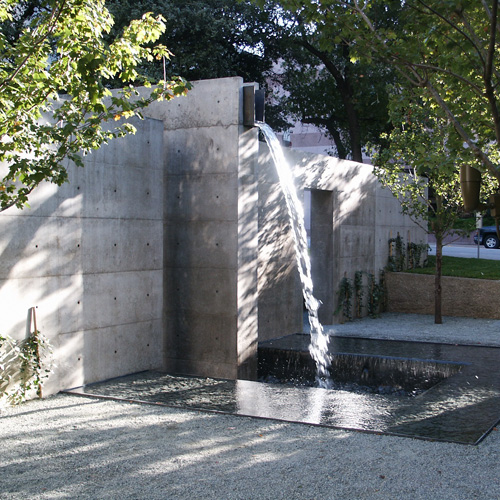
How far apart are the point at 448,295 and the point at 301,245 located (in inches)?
196

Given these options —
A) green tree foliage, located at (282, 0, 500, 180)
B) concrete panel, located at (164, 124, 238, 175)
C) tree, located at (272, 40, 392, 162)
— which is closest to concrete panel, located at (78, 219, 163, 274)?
concrete panel, located at (164, 124, 238, 175)

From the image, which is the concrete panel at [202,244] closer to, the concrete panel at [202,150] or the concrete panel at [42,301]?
the concrete panel at [202,150]

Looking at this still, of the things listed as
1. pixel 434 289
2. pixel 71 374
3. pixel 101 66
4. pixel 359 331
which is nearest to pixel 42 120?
pixel 101 66

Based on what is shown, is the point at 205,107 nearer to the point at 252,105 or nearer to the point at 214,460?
the point at 252,105

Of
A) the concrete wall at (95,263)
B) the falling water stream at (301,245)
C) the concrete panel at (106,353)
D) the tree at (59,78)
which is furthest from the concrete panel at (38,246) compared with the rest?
the falling water stream at (301,245)

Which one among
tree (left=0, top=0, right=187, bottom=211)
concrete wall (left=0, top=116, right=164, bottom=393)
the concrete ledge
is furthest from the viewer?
the concrete ledge

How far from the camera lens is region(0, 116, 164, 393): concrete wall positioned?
7977mm

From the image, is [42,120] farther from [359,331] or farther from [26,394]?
[359,331]

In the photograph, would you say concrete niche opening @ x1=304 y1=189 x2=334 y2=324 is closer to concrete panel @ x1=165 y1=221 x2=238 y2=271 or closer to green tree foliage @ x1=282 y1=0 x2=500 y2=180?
concrete panel @ x1=165 y1=221 x2=238 y2=271

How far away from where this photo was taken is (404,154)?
14969 mm

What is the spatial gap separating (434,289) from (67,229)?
10.5m

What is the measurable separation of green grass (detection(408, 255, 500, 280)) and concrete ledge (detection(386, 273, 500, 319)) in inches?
18.0

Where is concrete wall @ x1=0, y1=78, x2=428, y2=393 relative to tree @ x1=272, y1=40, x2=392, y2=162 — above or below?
below

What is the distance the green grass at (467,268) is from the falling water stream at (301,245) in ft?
14.4
